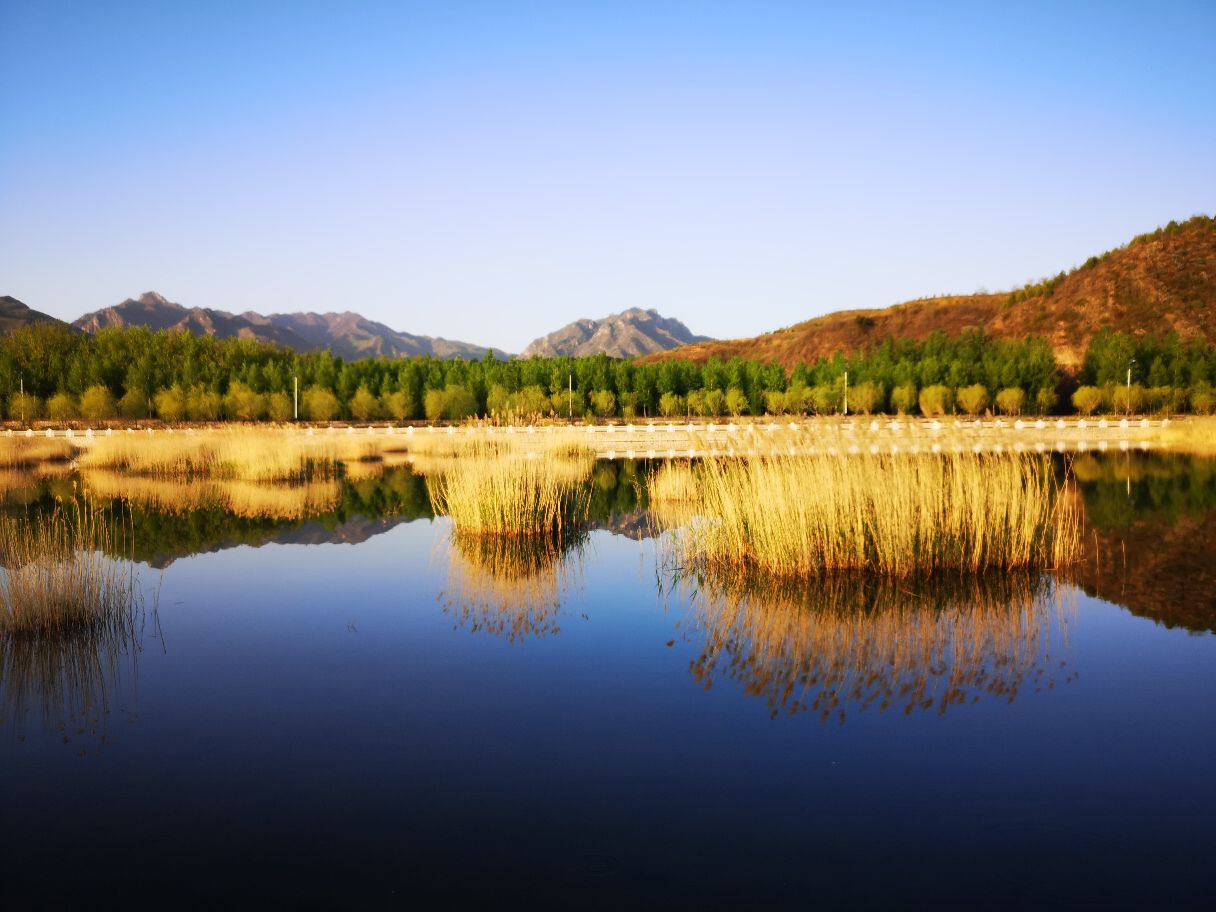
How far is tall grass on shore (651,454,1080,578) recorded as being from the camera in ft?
32.0

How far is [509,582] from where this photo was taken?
999cm

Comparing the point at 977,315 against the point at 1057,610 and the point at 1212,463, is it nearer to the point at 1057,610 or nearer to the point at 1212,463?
the point at 1212,463

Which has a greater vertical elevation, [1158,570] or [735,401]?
[735,401]

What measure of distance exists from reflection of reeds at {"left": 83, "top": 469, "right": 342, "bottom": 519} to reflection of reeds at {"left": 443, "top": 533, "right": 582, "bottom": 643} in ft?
16.9

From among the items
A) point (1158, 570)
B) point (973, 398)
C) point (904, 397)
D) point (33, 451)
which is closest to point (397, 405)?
point (33, 451)

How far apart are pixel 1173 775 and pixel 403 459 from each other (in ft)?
82.0

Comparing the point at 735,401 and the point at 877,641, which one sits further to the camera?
the point at 735,401

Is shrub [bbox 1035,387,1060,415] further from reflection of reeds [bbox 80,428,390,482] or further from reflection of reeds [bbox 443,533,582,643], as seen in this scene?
reflection of reeds [bbox 443,533,582,643]

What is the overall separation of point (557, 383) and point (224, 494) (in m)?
42.5

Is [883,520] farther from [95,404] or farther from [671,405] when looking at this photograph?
[95,404]

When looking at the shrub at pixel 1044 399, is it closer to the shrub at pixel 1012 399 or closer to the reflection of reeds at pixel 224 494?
the shrub at pixel 1012 399

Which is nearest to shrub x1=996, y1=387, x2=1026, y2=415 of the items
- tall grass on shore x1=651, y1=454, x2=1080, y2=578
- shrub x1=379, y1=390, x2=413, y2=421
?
shrub x1=379, y1=390, x2=413, y2=421

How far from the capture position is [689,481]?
17969mm

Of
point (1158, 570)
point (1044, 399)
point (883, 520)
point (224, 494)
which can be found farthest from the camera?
point (1044, 399)
